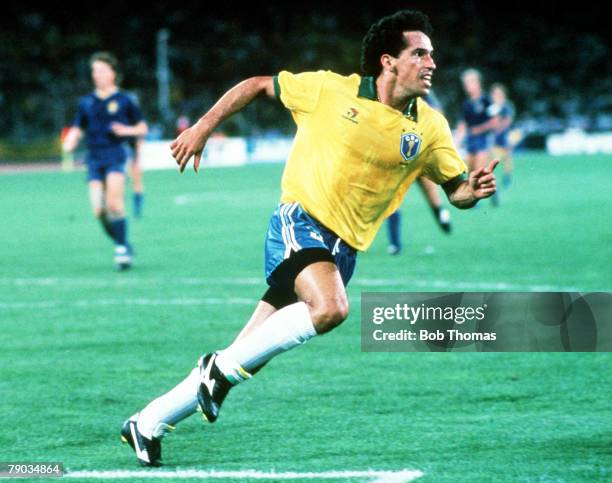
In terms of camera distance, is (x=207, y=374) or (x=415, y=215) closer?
(x=207, y=374)

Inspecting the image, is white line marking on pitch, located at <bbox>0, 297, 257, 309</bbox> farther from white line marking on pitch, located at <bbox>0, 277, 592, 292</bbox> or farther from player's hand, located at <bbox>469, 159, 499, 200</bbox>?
player's hand, located at <bbox>469, 159, 499, 200</bbox>

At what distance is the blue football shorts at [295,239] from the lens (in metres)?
5.27

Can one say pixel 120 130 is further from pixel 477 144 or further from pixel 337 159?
pixel 477 144

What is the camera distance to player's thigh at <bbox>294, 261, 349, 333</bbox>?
16.4 ft

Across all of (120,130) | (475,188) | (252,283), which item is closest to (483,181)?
(475,188)

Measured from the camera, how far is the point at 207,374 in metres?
4.95

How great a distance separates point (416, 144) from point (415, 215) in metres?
16.3

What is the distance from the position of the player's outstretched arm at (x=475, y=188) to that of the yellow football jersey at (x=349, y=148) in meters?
0.22

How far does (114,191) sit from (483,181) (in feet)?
27.7

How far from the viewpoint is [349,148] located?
5352mm

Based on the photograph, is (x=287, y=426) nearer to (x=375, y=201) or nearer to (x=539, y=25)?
(x=375, y=201)

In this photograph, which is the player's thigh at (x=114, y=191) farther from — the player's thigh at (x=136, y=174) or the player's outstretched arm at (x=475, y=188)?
the player's outstretched arm at (x=475, y=188)

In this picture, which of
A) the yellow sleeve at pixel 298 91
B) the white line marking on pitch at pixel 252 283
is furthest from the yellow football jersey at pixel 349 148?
the white line marking on pitch at pixel 252 283

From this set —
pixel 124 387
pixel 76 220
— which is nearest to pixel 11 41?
pixel 76 220
